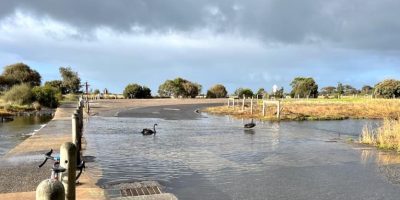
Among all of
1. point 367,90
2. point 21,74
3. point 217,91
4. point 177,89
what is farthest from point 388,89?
point 21,74

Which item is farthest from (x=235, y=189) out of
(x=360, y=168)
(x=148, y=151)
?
(x=148, y=151)

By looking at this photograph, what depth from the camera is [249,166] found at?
1430 centimetres

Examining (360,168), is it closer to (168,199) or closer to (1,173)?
(168,199)

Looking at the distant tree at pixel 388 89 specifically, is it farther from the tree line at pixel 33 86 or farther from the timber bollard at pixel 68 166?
the timber bollard at pixel 68 166

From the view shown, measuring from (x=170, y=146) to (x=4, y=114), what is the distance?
28.1 m

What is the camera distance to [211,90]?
10231 cm

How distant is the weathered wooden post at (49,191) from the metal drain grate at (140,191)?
17.6ft

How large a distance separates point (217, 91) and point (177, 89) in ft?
33.7

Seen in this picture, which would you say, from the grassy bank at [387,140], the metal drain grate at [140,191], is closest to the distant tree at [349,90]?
the grassy bank at [387,140]

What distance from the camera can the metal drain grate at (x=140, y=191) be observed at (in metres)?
9.97

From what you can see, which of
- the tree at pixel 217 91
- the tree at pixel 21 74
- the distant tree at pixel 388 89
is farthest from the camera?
the tree at pixel 217 91

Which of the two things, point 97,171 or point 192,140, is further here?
point 192,140

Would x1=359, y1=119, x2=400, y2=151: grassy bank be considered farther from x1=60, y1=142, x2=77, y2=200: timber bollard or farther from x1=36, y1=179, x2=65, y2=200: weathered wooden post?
x1=36, y1=179, x2=65, y2=200: weathered wooden post

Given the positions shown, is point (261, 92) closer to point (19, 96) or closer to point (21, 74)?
point (21, 74)
